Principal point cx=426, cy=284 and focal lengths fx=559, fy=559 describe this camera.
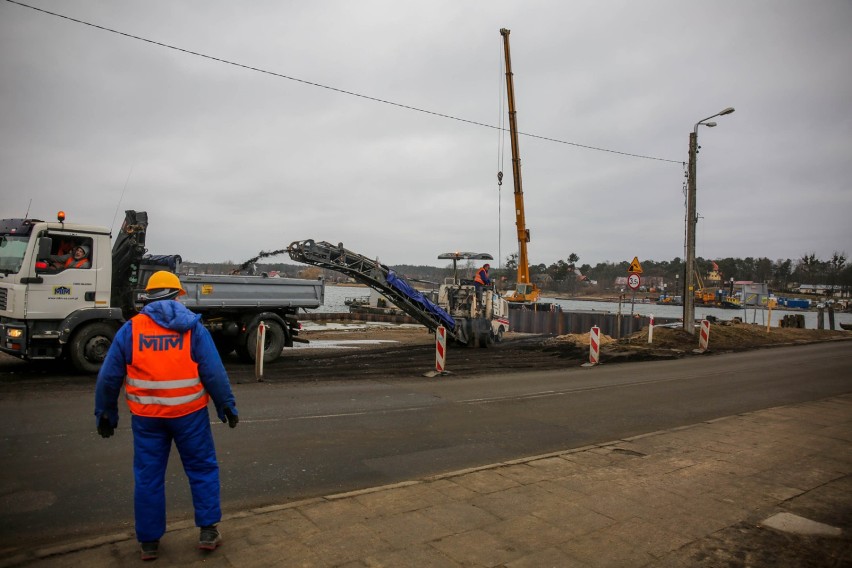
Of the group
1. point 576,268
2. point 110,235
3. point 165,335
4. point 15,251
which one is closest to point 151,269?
point 110,235

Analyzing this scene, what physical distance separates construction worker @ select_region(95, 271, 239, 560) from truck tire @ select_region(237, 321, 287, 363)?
952 cm

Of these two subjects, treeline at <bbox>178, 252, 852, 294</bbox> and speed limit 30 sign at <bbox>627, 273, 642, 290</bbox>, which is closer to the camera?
speed limit 30 sign at <bbox>627, 273, 642, 290</bbox>

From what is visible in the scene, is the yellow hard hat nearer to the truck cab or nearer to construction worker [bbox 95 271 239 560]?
construction worker [bbox 95 271 239 560]

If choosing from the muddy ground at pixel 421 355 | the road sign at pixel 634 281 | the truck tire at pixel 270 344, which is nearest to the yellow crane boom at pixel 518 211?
the muddy ground at pixel 421 355

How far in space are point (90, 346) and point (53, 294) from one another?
1138mm

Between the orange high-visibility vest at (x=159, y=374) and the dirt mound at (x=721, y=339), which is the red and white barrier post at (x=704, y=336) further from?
the orange high-visibility vest at (x=159, y=374)

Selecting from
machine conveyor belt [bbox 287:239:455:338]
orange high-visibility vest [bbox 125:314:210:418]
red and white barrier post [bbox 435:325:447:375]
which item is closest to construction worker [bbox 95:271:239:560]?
orange high-visibility vest [bbox 125:314:210:418]

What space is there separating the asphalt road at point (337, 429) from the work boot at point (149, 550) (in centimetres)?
74

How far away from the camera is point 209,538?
3.71m

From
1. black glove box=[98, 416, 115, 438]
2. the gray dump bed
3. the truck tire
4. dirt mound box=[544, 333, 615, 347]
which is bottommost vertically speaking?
dirt mound box=[544, 333, 615, 347]

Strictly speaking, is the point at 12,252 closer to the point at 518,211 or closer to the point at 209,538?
the point at 209,538

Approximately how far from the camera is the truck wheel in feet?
33.7

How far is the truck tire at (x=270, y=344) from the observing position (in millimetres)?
13120

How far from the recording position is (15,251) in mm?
10094
